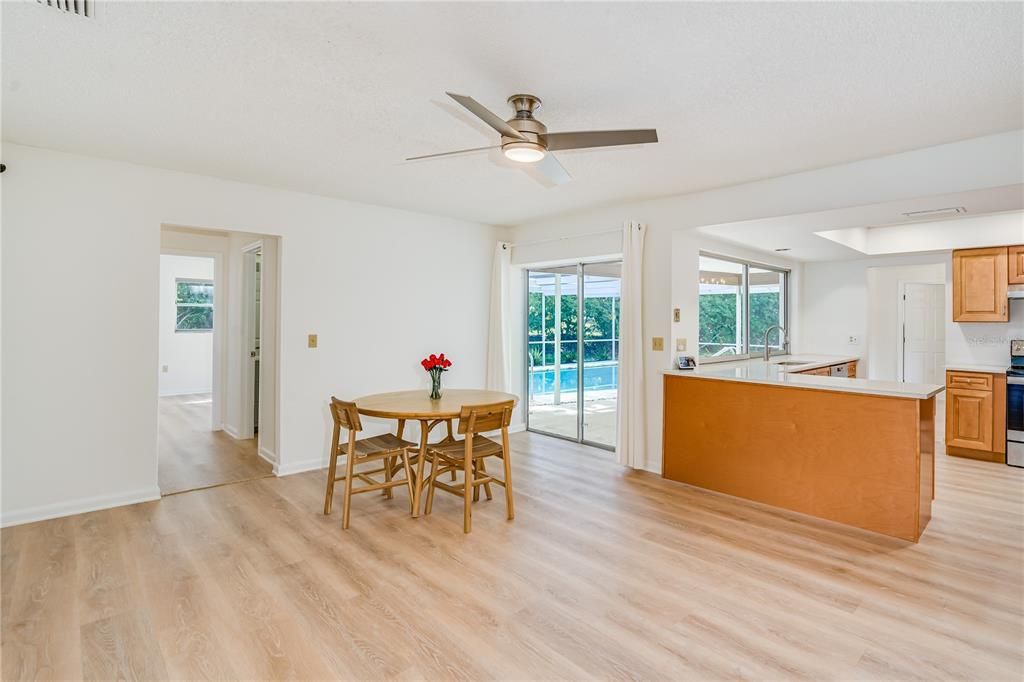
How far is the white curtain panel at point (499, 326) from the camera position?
18.7 feet

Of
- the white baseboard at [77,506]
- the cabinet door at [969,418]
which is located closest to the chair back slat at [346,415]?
the white baseboard at [77,506]

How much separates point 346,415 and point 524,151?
6.53ft

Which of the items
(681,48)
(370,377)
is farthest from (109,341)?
(681,48)

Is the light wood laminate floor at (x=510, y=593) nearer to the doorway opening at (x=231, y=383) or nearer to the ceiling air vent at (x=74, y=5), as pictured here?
the doorway opening at (x=231, y=383)

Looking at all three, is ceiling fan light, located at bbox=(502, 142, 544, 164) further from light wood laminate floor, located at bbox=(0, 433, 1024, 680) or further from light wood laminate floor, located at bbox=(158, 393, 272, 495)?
light wood laminate floor, located at bbox=(158, 393, 272, 495)

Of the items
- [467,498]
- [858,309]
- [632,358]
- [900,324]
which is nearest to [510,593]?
[467,498]

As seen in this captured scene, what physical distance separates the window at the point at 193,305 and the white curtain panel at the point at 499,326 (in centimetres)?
625

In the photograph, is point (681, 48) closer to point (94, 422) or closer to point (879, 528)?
point (879, 528)

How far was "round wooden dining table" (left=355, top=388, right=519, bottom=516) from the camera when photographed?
331 centimetres

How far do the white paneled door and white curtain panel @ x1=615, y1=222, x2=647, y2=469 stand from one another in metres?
4.07

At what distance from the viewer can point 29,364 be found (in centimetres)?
327

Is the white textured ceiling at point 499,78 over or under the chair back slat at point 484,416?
over

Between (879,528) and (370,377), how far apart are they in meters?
4.08

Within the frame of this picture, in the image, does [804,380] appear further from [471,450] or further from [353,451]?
[353,451]
